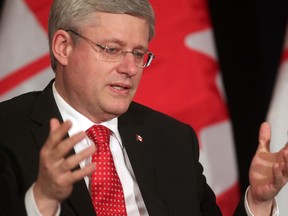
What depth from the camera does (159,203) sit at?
1.72m

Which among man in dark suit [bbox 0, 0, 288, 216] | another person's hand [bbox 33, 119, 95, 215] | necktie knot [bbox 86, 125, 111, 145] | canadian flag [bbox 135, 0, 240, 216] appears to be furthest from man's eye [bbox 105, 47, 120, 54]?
canadian flag [bbox 135, 0, 240, 216]

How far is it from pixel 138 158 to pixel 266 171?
1.27 feet

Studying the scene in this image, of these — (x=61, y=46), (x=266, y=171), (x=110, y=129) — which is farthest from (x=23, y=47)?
(x=266, y=171)

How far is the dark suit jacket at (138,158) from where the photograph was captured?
1575 millimetres

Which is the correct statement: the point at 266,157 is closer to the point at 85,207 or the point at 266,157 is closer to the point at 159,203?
the point at 159,203

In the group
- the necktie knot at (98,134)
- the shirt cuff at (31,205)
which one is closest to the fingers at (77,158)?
the shirt cuff at (31,205)

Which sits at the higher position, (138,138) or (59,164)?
(59,164)

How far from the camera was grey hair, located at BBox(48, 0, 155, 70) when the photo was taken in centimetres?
166

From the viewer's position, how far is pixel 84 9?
1.67 m

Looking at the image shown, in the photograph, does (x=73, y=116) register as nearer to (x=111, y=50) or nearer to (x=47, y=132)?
(x=47, y=132)

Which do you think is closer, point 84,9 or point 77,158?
point 77,158

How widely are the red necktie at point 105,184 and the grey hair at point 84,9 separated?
0.31 metres

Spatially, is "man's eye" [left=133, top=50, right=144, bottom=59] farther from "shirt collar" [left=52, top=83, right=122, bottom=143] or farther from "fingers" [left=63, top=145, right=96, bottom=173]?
"fingers" [left=63, top=145, right=96, bottom=173]

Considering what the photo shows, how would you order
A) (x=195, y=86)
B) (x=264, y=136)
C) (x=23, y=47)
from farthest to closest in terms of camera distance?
(x=195, y=86), (x=23, y=47), (x=264, y=136)
